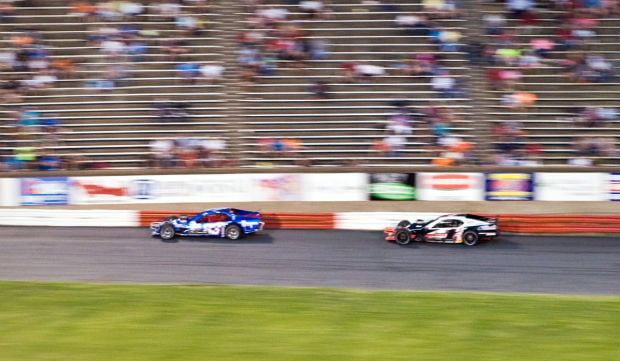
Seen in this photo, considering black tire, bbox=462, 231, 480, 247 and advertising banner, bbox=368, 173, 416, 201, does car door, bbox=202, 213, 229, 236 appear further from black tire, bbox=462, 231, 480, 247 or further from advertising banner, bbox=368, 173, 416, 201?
black tire, bbox=462, 231, 480, 247

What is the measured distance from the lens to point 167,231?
59.9 ft

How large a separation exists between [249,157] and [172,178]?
2231mm

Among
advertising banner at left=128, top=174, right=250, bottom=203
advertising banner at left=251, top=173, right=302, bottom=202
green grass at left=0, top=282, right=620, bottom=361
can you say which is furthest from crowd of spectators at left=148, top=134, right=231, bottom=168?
green grass at left=0, top=282, right=620, bottom=361

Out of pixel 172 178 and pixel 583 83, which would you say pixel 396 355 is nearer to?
pixel 172 178

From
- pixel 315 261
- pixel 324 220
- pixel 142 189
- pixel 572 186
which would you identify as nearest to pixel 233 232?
pixel 324 220

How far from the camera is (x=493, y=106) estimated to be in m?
21.6

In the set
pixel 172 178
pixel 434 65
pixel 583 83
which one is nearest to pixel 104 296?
pixel 172 178

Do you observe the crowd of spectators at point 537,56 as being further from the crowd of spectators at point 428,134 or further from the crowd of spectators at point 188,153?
the crowd of spectators at point 188,153

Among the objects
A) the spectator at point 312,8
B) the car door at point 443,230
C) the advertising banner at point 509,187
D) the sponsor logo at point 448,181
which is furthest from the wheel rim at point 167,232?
the spectator at point 312,8

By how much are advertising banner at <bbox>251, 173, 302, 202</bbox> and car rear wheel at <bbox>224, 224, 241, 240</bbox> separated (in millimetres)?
2355

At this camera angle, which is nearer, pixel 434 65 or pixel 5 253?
pixel 5 253

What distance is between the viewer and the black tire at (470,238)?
17766 mm

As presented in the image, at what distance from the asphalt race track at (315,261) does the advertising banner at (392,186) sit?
1.72m

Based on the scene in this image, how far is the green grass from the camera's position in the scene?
30.9 feet
